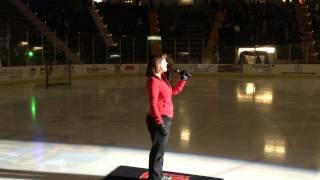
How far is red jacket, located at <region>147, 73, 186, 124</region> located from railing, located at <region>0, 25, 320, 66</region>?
577 inches

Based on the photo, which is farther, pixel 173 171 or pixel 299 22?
pixel 299 22

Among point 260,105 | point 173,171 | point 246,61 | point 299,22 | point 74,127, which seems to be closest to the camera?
point 173,171

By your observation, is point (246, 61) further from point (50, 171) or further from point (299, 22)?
point (50, 171)

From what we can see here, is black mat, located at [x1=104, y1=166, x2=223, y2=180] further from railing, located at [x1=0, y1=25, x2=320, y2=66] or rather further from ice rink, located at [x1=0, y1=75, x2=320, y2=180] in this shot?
railing, located at [x1=0, y1=25, x2=320, y2=66]

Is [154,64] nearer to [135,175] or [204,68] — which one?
[135,175]

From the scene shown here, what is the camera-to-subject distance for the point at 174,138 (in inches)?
280

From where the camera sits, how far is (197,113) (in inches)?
393

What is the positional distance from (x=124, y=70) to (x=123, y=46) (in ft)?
4.44

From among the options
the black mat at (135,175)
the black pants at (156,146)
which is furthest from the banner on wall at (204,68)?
the black pants at (156,146)

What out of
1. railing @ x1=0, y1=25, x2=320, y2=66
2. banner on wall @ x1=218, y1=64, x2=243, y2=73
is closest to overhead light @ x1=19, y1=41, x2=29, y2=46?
railing @ x1=0, y1=25, x2=320, y2=66

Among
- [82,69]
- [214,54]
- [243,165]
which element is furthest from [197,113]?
[214,54]

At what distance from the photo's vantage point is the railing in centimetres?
Result: 1844

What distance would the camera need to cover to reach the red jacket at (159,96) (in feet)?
13.2

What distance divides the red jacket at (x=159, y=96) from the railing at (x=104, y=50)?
14664 mm
